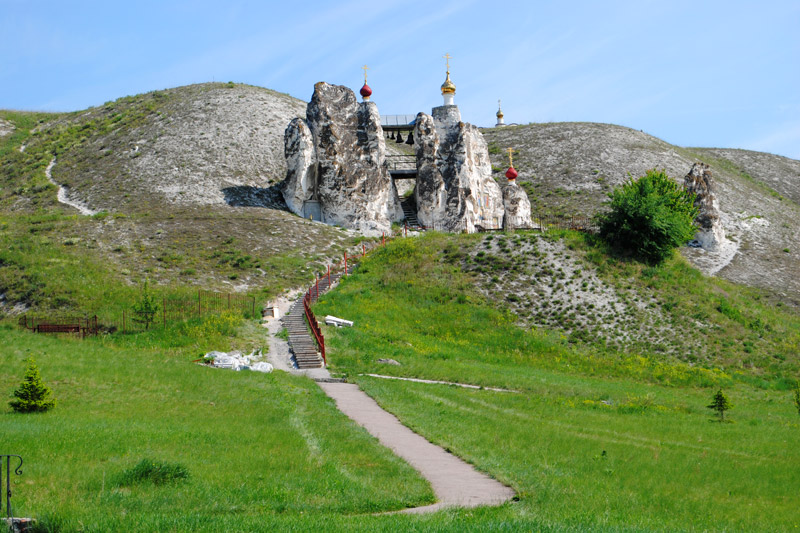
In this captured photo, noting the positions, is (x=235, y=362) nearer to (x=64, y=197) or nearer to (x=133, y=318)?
(x=133, y=318)

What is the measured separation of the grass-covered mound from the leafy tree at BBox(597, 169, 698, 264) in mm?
1669

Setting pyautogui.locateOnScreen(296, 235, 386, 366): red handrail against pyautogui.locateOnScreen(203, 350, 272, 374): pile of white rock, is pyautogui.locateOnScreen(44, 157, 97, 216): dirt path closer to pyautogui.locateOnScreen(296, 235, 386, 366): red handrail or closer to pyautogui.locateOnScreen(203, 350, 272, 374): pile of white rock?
pyautogui.locateOnScreen(296, 235, 386, 366): red handrail

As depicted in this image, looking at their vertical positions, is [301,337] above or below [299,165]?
below

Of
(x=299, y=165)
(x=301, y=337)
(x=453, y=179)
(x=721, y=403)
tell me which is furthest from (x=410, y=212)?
(x=721, y=403)

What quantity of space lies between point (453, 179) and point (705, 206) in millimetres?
19811

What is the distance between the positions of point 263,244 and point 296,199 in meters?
9.99

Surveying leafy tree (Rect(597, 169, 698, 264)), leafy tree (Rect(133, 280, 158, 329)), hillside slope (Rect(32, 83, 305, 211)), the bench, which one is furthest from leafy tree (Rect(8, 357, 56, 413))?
hillside slope (Rect(32, 83, 305, 211))

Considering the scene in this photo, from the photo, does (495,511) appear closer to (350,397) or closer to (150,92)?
(350,397)

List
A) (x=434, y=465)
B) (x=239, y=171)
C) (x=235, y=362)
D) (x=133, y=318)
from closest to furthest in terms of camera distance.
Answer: (x=434, y=465) → (x=235, y=362) → (x=133, y=318) → (x=239, y=171)

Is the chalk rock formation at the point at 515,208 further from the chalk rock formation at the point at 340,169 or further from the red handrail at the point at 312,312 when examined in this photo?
the red handrail at the point at 312,312

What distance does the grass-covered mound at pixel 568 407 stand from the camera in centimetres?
1298

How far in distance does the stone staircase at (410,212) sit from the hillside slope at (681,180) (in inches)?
479

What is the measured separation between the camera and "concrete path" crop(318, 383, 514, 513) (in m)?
12.6

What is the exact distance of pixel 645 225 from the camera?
46.4 m
